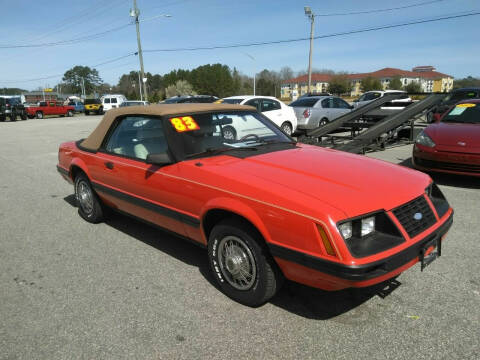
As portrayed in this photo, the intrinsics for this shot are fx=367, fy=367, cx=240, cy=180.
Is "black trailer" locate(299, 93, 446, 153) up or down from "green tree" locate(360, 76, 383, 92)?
down

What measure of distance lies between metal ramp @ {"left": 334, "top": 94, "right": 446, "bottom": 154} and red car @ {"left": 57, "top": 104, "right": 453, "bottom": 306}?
A: 4.76 metres

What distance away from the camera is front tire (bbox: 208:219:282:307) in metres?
2.61

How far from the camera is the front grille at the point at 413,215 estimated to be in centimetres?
249

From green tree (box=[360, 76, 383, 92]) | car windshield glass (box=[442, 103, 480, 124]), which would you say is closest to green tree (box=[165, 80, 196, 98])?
green tree (box=[360, 76, 383, 92])

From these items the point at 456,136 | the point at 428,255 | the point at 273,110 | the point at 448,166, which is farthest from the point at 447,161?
the point at 273,110

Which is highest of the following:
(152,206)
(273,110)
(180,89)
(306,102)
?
(180,89)

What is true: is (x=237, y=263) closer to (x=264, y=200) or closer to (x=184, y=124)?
(x=264, y=200)

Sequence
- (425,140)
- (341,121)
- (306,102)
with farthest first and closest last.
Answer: (306,102) → (341,121) → (425,140)

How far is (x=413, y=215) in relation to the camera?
259 cm

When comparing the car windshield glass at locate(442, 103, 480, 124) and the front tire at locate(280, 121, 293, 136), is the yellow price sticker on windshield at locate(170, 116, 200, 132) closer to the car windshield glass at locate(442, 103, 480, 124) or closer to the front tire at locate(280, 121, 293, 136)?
the car windshield glass at locate(442, 103, 480, 124)

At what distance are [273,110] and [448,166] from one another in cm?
662

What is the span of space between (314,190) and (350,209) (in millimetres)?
289

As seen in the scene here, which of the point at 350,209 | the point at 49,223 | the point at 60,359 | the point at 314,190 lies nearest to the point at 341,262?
the point at 350,209

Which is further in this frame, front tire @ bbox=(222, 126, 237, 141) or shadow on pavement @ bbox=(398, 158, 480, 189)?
shadow on pavement @ bbox=(398, 158, 480, 189)
